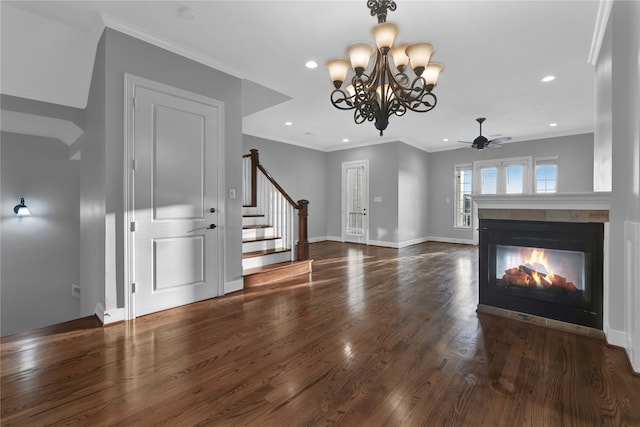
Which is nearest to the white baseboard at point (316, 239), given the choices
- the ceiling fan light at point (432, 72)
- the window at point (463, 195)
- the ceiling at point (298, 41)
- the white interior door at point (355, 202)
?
the white interior door at point (355, 202)

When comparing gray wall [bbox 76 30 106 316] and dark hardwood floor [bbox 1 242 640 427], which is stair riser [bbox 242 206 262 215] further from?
dark hardwood floor [bbox 1 242 640 427]

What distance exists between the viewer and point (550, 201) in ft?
8.59

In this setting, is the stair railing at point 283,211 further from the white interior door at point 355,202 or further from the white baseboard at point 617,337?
the white baseboard at point 617,337

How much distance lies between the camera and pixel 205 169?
3.44m

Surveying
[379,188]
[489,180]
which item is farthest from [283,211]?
[489,180]

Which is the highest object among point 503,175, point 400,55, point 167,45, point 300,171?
point 167,45

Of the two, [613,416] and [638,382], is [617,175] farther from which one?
[613,416]

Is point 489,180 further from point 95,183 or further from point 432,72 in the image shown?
point 95,183

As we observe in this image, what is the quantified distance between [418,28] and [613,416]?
3.23 m

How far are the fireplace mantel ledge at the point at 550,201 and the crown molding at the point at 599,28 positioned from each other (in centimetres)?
A: 164

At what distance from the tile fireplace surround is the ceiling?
66.7 inches

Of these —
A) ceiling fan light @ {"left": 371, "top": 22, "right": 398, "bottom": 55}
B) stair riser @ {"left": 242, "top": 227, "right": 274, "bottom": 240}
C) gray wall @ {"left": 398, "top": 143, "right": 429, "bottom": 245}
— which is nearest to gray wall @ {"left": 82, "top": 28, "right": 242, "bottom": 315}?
stair riser @ {"left": 242, "top": 227, "right": 274, "bottom": 240}

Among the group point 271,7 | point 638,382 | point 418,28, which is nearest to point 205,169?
point 271,7

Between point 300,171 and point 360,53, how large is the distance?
5801 millimetres
